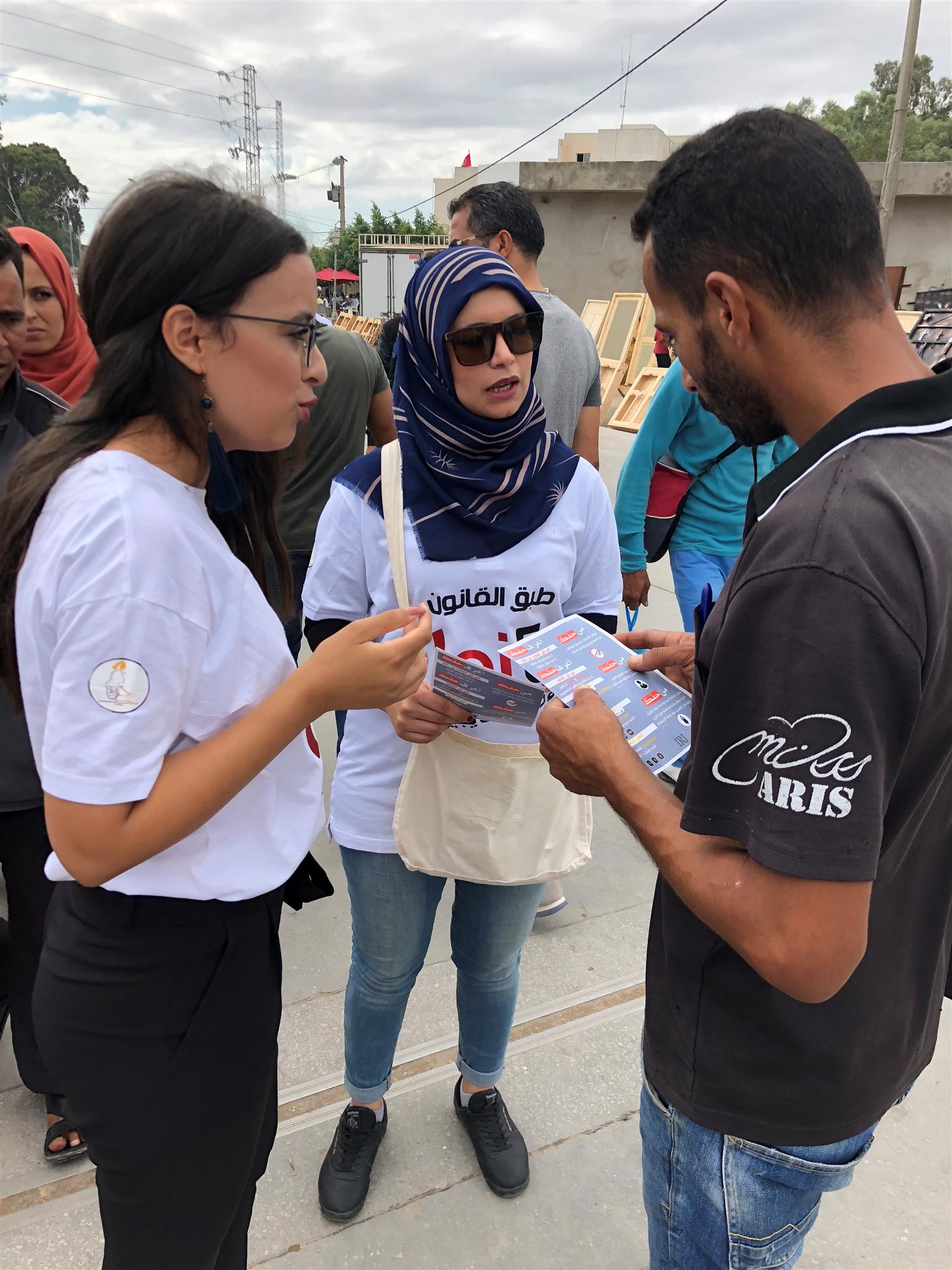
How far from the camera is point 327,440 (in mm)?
3412

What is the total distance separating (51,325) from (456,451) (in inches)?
65.4

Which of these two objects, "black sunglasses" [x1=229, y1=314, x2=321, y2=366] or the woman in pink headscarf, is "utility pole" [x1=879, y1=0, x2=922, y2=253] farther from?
"black sunglasses" [x1=229, y1=314, x2=321, y2=366]

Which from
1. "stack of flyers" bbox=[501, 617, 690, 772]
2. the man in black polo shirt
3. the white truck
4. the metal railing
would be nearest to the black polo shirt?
the man in black polo shirt

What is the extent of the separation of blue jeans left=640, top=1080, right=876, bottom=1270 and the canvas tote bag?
2.07ft

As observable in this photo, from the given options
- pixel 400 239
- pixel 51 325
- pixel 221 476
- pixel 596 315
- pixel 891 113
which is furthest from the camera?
pixel 400 239

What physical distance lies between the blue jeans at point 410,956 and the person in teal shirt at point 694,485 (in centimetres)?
148

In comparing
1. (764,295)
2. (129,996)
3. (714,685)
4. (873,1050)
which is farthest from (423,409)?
(873,1050)

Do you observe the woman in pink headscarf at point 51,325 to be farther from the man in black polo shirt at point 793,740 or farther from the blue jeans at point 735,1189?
the blue jeans at point 735,1189

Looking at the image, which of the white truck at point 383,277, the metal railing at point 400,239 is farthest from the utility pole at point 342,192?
the white truck at point 383,277

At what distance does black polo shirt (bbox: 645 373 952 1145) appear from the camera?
0.77 m

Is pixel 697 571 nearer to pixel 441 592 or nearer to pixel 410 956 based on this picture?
pixel 441 592

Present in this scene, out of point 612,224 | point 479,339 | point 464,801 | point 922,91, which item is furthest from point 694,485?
point 922,91

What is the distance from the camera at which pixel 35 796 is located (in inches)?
72.1

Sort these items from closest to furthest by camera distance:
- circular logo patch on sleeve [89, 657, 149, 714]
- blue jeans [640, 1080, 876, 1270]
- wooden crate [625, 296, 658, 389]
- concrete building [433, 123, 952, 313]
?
circular logo patch on sleeve [89, 657, 149, 714], blue jeans [640, 1080, 876, 1270], wooden crate [625, 296, 658, 389], concrete building [433, 123, 952, 313]
